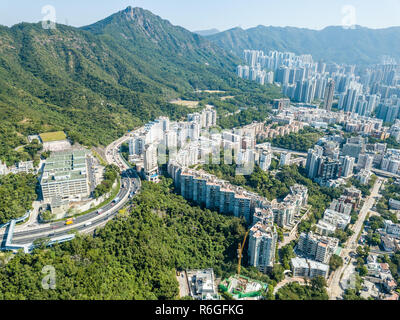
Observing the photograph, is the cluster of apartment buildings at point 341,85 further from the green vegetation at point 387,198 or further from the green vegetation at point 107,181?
the green vegetation at point 107,181

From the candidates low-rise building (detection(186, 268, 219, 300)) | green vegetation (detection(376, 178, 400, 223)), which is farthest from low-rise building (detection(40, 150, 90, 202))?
green vegetation (detection(376, 178, 400, 223))

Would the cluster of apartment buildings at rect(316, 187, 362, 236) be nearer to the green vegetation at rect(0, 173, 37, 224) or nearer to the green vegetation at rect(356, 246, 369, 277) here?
the green vegetation at rect(356, 246, 369, 277)

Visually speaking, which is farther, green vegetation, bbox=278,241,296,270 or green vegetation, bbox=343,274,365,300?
green vegetation, bbox=278,241,296,270

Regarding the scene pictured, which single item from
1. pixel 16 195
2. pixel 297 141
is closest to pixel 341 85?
pixel 297 141

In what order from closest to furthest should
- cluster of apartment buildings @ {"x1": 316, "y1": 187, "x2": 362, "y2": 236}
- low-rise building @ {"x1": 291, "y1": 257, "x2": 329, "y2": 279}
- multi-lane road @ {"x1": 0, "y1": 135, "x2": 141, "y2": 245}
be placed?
1. multi-lane road @ {"x1": 0, "y1": 135, "x2": 141, "y2": 245}
2. low-rise building @ {"x1": 291, "y1": 257, "x2": 329, "y2": 279}
3. cluster of apartment buildings @ {"x1": 316, "y1": 187, "x2": 362, "y2": 236}

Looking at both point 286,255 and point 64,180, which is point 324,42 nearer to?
point 286,255

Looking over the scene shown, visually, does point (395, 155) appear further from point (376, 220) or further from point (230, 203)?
point (230, 203)

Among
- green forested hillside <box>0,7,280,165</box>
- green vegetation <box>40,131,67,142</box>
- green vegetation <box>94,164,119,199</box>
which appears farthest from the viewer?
green forested hillside <box>0,7,280,165</box>
